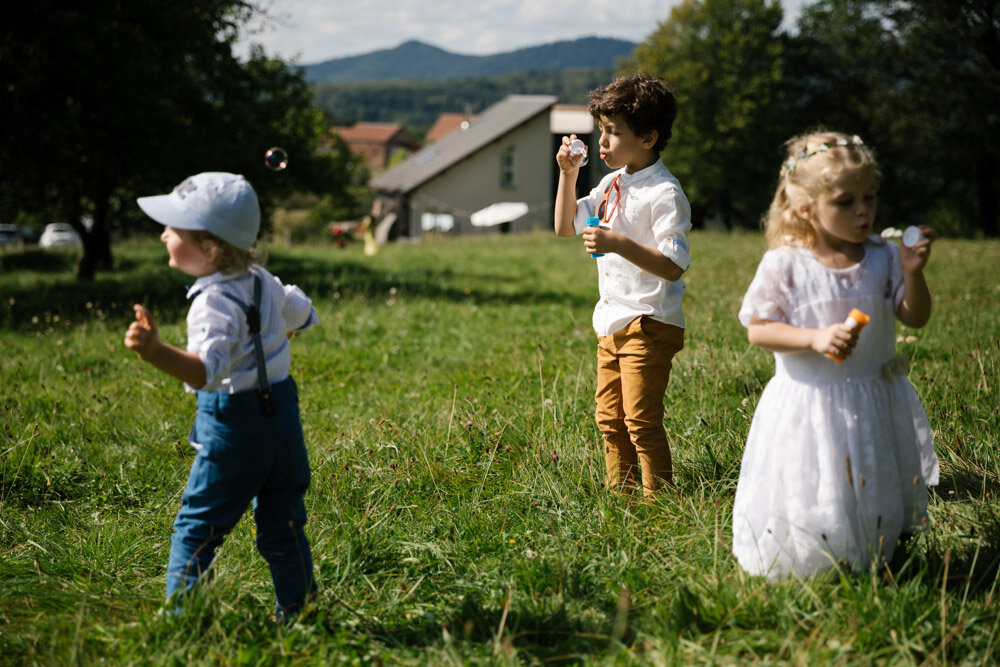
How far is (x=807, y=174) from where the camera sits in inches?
108

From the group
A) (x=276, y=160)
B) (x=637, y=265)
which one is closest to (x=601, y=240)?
(x=637, y=265)

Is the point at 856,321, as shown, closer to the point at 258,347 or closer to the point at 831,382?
the point at 831,382

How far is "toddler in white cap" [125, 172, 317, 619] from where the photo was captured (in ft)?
8.80

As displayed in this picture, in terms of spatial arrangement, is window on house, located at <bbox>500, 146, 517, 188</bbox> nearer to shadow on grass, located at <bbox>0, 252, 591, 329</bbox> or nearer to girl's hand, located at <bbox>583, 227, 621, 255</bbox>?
shadow on grass, located at <bbox>0, 252, 591, 329</bbox>

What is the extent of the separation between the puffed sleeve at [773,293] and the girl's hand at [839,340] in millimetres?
252

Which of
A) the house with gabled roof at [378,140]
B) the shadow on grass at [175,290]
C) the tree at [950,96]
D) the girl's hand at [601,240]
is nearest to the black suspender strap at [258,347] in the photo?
the girl's hand at [601,240]

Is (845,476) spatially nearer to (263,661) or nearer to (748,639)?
(748,639)

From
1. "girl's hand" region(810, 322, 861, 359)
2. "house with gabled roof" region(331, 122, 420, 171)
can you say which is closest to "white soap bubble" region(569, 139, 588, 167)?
"girl's hand" region(810, 322, 861, 359)

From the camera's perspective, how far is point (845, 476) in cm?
269

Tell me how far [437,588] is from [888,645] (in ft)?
5.10

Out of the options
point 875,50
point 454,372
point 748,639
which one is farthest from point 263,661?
point 875,50

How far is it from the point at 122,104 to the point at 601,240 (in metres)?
11.3

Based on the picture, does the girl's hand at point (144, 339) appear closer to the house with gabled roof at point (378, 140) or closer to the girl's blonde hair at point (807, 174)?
the girl's blonde hair at point (807, 174)

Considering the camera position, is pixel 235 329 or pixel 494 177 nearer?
pixel 235 329
